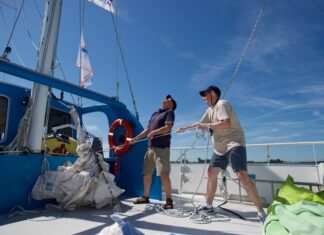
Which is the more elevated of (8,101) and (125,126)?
(8,101)

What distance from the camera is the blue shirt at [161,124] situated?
146 inches

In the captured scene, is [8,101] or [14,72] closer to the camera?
[14,72]

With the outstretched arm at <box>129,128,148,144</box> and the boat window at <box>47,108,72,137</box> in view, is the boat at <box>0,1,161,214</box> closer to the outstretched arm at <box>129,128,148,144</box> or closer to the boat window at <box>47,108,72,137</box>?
the boat window at <box>47,108,72,137</box>

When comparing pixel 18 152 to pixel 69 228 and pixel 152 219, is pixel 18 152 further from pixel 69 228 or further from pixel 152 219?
pixel 152 219

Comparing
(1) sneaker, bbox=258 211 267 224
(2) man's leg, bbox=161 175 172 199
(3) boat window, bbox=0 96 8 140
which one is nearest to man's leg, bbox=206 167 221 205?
(2) man's leg, bbox=161 175 172 199

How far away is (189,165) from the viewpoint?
18.4 feet

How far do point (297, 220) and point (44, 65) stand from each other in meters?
3.65

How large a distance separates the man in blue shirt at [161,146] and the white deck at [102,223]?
53 cm

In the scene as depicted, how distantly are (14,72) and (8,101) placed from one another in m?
1.70

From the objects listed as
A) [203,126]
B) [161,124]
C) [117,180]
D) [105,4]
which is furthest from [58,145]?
[105,4]

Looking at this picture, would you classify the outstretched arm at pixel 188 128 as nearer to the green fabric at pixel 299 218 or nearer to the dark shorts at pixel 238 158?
the dark shorts at pixel 238 158

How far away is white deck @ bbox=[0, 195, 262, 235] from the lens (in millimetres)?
2354

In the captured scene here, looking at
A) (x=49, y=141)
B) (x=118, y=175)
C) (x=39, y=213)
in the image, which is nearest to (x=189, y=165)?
(x=118, y=175)

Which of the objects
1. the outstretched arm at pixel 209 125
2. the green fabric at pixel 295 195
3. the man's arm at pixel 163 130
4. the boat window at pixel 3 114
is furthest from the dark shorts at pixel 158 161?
the boat window at pixel 3 114
